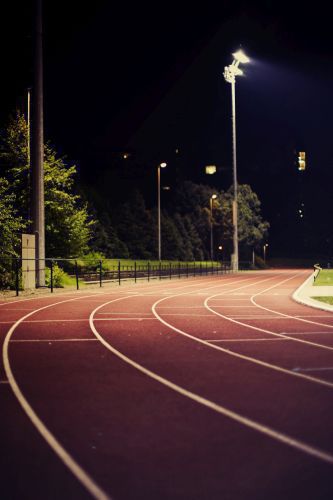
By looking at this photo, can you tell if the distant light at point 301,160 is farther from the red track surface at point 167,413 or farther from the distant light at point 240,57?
the distant light at point 240,57

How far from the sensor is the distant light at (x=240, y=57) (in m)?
62.5

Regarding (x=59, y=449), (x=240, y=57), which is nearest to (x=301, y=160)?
(x=59, y=449)

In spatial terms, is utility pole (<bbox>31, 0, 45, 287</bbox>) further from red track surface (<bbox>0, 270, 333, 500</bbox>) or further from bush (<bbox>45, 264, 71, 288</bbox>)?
red track surface (<bbox>0, 270, 333, 500</bbox>)

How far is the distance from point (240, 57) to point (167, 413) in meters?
59.5

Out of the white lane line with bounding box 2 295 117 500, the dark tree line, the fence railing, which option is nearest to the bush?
the fence railing

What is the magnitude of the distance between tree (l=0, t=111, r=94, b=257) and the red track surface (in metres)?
23.4

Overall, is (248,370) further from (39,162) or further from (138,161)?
(138,161)

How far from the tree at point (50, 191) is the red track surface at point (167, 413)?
2341cm

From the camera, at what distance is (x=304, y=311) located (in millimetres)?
19578

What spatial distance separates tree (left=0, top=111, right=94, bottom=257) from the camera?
37.8m

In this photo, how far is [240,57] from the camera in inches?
2479

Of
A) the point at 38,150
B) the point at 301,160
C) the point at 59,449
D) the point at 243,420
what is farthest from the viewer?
the point at 38,150

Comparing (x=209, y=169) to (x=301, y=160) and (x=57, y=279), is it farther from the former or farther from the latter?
(x=301, y=160)

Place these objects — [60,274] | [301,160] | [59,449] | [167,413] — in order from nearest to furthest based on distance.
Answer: [59,449], [167,413], [301,160], [60,274]
